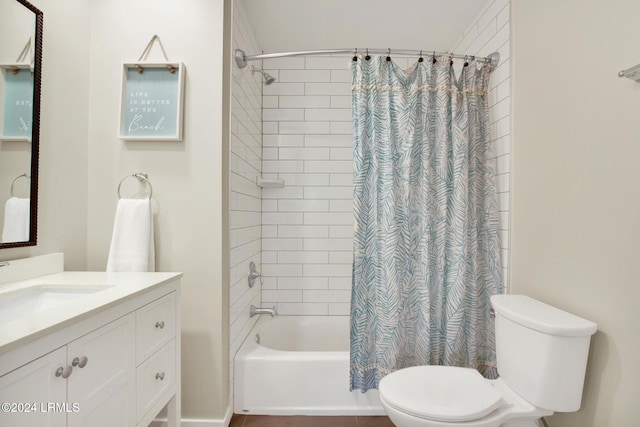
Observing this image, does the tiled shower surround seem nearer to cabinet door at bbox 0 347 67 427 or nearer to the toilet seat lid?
the toilet seat lid

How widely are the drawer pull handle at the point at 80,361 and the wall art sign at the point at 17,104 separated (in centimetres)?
91

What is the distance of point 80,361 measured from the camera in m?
0.84

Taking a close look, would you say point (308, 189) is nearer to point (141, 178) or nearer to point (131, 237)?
point (141, 178)

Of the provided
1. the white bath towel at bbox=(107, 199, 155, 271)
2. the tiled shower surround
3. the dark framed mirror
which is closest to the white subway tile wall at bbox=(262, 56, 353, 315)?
the tiled shower surround

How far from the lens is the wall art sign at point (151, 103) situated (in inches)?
60.9

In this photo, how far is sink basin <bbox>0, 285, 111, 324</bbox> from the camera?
103 cm

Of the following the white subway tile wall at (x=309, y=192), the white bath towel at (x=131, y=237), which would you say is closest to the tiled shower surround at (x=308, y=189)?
the white subway tile wall at (x=309, y=192)

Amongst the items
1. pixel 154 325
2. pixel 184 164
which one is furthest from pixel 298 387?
pixel 184 164

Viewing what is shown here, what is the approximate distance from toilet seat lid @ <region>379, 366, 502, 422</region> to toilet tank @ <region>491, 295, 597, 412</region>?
0.14 metres

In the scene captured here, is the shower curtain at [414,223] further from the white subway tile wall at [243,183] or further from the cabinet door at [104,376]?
the cabinet door at [104,376]

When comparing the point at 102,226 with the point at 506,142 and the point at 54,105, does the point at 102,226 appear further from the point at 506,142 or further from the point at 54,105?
the point at 506,142

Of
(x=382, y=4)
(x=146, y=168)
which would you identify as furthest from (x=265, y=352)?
(x=382, y=4)

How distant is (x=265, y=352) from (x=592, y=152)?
190 centimetres

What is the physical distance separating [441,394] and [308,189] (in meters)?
1.69
